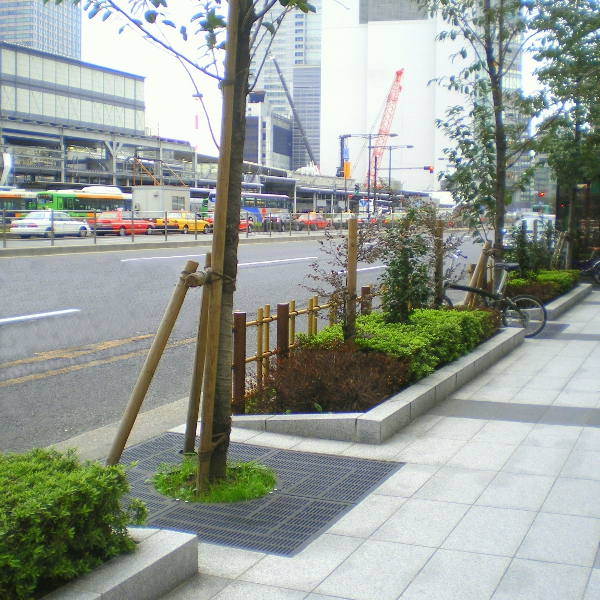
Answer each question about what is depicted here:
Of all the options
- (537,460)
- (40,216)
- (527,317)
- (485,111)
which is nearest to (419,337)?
(537,460)

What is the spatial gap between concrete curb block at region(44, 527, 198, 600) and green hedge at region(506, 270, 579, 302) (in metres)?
10.9

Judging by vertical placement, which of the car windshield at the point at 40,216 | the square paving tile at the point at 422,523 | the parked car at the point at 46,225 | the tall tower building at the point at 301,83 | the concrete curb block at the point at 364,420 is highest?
the tall tower building at the point at 301,83

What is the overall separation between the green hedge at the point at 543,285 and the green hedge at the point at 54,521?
A: 1124 cm

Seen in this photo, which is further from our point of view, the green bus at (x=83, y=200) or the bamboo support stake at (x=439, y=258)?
the green bus at (x=83, y=200)

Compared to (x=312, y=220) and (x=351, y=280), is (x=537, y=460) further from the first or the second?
(x=312, y=220)

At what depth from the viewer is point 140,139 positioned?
68375 mm

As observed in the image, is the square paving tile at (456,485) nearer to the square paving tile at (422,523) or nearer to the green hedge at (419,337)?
the square paving tile at (422,523)

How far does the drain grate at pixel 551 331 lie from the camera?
11234 millimetres

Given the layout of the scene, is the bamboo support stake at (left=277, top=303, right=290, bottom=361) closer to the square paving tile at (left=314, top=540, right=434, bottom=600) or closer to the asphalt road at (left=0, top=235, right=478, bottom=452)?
the asphalt road at (left=0, top=235, right=478, bottom=452)

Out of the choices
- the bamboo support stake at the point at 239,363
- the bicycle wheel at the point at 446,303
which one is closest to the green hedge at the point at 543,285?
the bicycle wheel at the point at 446,303

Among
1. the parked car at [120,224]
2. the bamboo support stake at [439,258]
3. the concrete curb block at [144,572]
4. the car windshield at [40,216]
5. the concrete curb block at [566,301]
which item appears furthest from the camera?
the parked car at [120,224]

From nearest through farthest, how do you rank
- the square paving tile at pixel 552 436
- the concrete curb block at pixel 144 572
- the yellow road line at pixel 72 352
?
the concrete curb block at pixel 144 572 → the square paving tile at pixel 552 436 → the yellow road line at pixel 72 352

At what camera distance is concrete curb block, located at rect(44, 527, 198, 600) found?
9.80 feet

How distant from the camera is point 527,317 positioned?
11.2m
